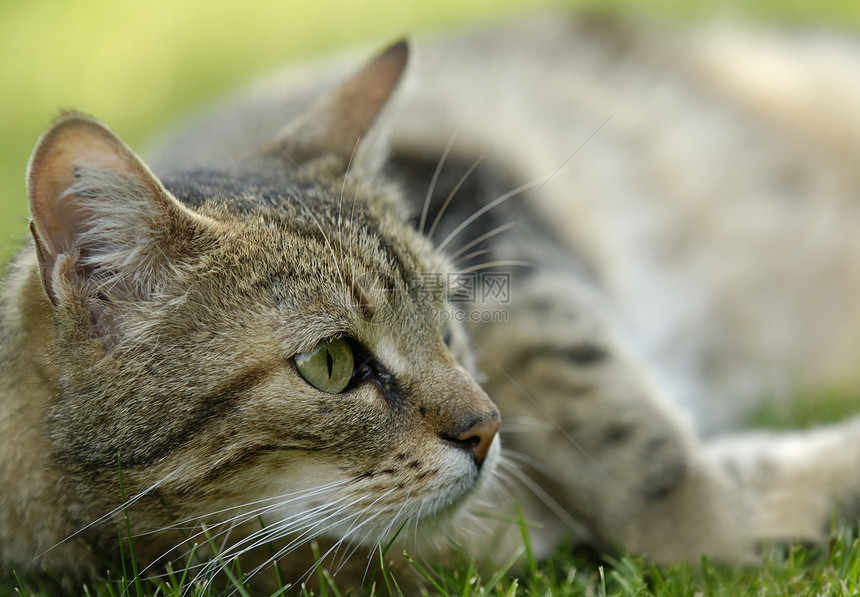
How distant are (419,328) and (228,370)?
14.4 inches

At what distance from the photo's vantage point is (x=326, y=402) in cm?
147

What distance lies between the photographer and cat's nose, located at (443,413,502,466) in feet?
4.95

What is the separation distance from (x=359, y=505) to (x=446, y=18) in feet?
15.9

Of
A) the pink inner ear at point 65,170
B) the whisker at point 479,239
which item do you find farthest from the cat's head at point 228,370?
the whisker at point 479,239

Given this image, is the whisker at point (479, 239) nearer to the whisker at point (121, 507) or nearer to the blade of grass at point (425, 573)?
the blade of grass at point (425, 573)

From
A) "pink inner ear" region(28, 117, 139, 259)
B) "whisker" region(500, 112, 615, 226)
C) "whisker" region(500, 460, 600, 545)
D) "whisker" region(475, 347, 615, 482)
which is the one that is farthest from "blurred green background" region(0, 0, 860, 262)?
"pink inner ear" region(28, 117, 139, 259)

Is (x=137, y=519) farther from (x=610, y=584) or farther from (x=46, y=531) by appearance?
(x=610, y=584)

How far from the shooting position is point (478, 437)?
5.03ft

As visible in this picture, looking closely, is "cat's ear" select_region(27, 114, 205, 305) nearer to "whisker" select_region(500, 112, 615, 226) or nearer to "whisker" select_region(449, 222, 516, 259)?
"whisker" select_region(449, 222, 516, 259)

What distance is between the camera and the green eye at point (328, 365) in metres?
1.48

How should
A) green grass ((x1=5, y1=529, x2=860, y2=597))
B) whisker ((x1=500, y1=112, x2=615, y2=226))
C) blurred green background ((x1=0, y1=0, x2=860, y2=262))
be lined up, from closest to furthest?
1. green grass ((x1=5, y1=529, x2=860, y2=597))
2. whisker ((x1=500, y1=112, x2=615, y2=226))
3. blurred green background ((x1=0, y1=0, x2=860, y2=262))

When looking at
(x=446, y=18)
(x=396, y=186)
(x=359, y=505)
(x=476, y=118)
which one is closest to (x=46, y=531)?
(x=359, y=505)

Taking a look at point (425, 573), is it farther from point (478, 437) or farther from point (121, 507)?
→ point (121, 507)

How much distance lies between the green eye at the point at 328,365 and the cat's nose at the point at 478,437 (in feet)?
0.69
